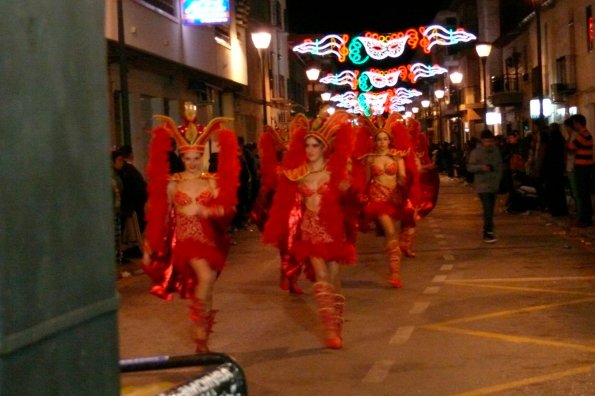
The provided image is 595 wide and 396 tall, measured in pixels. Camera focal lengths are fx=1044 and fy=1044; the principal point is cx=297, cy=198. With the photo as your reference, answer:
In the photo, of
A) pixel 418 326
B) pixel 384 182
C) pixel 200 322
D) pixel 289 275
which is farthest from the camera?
pixel 384 182

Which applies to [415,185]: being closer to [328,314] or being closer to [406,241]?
[406,241]

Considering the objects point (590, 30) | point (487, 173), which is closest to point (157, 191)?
Answer: point (487, 173)

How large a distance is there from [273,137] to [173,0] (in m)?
16.7

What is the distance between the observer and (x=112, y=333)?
7.20 feet

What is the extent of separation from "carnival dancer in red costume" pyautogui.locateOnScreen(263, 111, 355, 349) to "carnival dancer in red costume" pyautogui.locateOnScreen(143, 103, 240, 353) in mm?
923

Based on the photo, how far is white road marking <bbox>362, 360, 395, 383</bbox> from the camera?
24.9ft

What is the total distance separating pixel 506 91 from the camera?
171ft

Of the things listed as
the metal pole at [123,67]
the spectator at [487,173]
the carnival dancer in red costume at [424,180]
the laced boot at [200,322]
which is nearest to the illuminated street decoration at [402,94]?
the spectator at [487,173]

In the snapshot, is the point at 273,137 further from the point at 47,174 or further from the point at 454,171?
the point at 454,171

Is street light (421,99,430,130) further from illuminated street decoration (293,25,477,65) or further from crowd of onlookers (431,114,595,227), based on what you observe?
crowd of onlookers (431,114,595,227)

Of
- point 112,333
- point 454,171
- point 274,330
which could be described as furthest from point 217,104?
point 112,333

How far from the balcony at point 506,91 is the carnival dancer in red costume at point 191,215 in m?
42.7

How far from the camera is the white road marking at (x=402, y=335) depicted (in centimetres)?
909

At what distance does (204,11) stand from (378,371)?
2151cm
